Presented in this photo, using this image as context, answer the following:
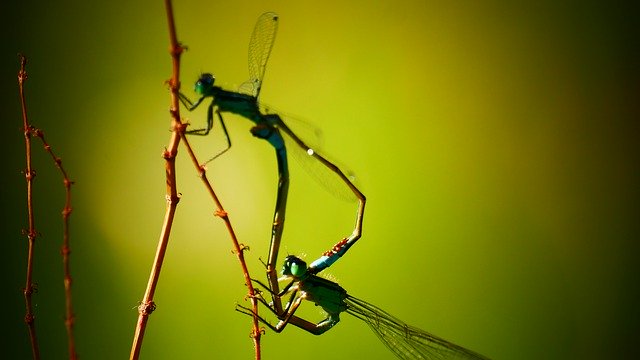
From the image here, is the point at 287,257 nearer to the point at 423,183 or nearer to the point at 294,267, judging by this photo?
the point at 294,267

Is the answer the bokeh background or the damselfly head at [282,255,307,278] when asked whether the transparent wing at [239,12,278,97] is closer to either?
the damselfly head at [282,255,307,278]

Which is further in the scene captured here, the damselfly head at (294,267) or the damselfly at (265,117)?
the damselfly head at (294,267)

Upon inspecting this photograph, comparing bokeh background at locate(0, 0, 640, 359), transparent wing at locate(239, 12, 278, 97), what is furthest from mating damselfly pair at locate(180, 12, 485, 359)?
bokeh background at locate(0, 0, 640, 359)

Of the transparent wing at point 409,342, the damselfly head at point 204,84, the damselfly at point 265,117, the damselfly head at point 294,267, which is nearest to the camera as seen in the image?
the damselfly head at point 204,84

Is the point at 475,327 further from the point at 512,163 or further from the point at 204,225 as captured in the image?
the point at 204,225

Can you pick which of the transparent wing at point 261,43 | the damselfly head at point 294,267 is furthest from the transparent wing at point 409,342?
the transparent wing at point 261,43

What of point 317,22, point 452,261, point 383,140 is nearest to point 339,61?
point 317,22

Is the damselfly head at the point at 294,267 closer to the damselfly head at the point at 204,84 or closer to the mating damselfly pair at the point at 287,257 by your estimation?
the mating damselfly pair at the point at 287,257
